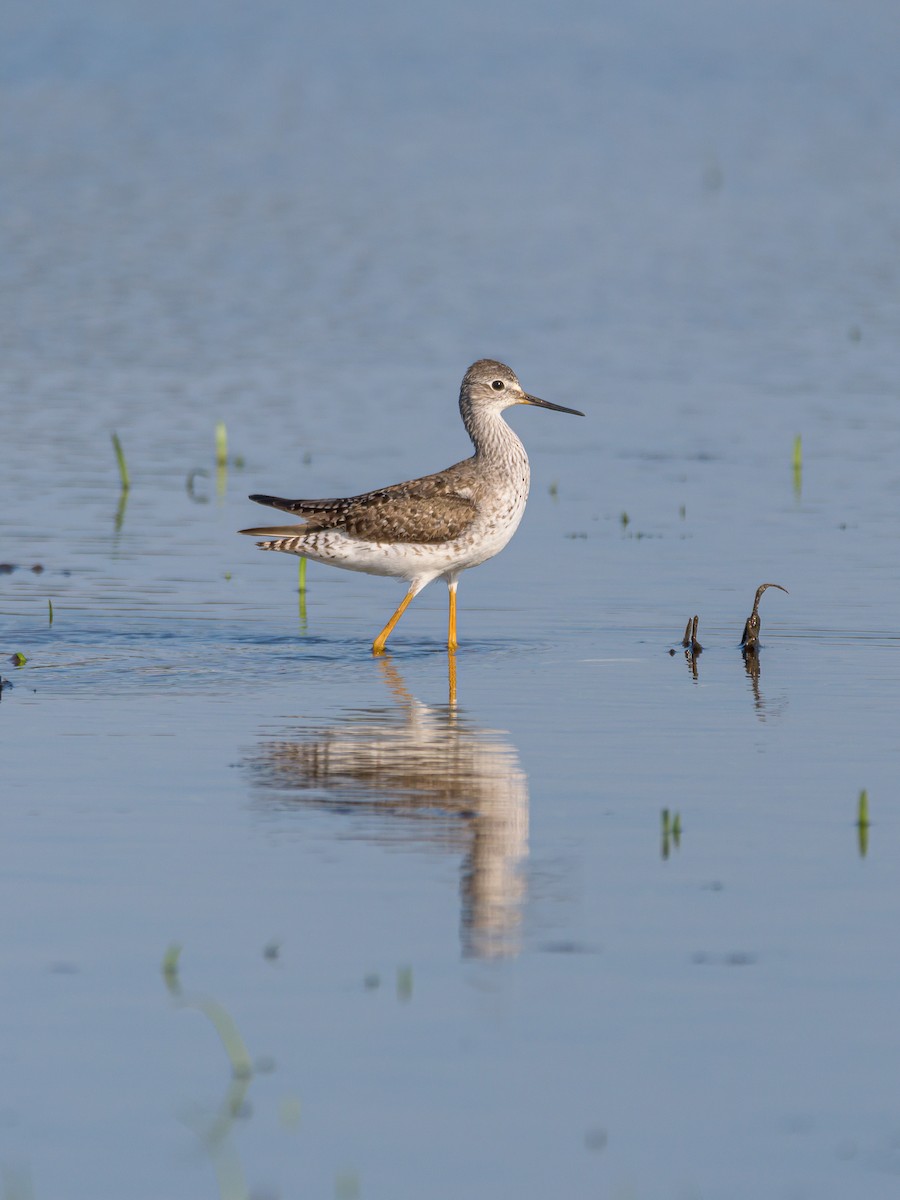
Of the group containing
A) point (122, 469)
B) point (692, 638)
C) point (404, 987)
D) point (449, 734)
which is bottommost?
point (404, 987)

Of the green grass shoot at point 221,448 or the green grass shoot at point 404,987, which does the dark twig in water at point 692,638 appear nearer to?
the green grass shoot at point 404,987

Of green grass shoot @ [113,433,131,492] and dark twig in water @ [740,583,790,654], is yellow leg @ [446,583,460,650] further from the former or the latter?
green grass shoot @ [113,433,131,492]

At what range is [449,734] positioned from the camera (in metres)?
10.5

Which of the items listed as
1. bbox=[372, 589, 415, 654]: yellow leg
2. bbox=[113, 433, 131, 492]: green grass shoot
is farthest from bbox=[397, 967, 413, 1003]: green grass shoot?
bbox=[113, 433, 131, 492]: green grass shoot

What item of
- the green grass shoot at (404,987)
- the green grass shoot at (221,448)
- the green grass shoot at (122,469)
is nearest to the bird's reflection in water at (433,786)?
the green grass shoot at (404,987)

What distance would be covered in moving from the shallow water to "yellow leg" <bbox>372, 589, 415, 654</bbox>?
0.89 ft

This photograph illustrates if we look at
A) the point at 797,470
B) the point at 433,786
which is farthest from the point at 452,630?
the point at 797,470

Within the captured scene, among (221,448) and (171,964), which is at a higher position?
(221,448)

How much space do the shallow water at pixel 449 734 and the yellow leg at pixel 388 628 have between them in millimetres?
270

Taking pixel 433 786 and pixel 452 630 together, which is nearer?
pixel 433 786

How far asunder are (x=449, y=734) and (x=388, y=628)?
2.74 metres

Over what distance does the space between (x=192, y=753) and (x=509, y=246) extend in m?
23.9

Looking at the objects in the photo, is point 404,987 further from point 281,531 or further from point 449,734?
point 281,531

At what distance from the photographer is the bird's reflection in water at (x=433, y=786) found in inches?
304
